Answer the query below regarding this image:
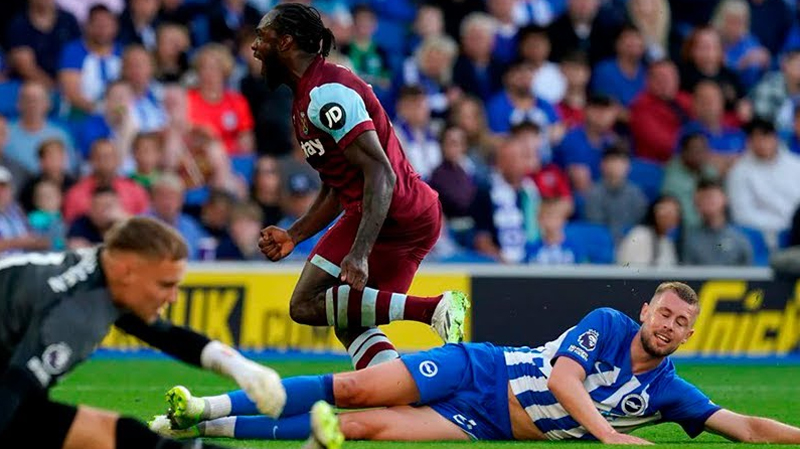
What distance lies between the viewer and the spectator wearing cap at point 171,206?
1411 cm

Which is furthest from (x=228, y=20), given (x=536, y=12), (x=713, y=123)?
(x=713, y=123)

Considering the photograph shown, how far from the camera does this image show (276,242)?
8930 millimetres

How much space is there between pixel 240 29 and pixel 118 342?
3579 millimetres

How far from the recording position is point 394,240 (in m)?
8.78

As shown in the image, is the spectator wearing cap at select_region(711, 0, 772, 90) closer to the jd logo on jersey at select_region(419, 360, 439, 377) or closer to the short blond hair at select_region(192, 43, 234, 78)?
the short blond hair at select_region(192, 43, 234, 78)

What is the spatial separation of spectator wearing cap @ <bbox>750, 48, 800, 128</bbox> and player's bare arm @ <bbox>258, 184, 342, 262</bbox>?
30.8 feet

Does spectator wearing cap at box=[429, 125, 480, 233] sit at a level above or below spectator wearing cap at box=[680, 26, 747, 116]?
below

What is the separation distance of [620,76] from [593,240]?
2525 mm

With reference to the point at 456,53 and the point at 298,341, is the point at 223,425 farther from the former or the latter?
the point at 456,53

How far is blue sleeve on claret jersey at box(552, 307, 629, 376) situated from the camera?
24.8ft

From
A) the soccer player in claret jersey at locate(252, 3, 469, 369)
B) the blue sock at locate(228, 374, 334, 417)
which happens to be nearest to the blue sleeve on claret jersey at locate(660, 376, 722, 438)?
the soccer player in claret jersey at locate(252, 3, 469, 369)

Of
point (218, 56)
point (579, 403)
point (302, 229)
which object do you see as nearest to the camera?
point (579, 403)

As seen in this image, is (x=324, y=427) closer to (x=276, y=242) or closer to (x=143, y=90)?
(x=276, y=242)

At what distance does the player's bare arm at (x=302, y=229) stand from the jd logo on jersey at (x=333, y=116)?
790 millimetres
